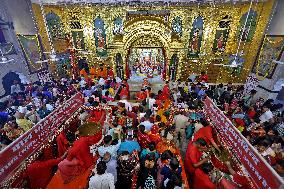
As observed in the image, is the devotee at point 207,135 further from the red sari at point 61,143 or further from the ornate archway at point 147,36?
the ornate archway at point 147,36

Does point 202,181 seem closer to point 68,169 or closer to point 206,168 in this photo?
point 206,168

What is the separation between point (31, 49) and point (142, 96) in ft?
26.8

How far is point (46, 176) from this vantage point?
4645 mm

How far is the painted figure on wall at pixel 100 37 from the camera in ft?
42.9

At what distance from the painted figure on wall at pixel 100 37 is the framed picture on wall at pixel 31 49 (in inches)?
142

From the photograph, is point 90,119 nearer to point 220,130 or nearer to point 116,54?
point 220,130

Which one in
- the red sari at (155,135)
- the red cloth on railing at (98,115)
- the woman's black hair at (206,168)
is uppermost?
the woman's black hair at (206,168)

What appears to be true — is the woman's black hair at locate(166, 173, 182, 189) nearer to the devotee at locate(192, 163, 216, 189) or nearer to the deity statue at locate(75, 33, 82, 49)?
the devotee at locate(192, 163, 216, 189)

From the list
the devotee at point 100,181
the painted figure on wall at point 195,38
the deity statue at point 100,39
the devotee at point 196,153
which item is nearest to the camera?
the devotee at point 100,181

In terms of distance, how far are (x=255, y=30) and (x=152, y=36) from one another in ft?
20.7

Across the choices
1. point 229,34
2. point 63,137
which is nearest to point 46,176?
point 63,137

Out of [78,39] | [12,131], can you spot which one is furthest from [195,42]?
[12,131]

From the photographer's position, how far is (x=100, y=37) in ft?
44.0

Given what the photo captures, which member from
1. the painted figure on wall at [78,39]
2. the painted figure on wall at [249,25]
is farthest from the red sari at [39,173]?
the painted figure on wall at [249,25]
